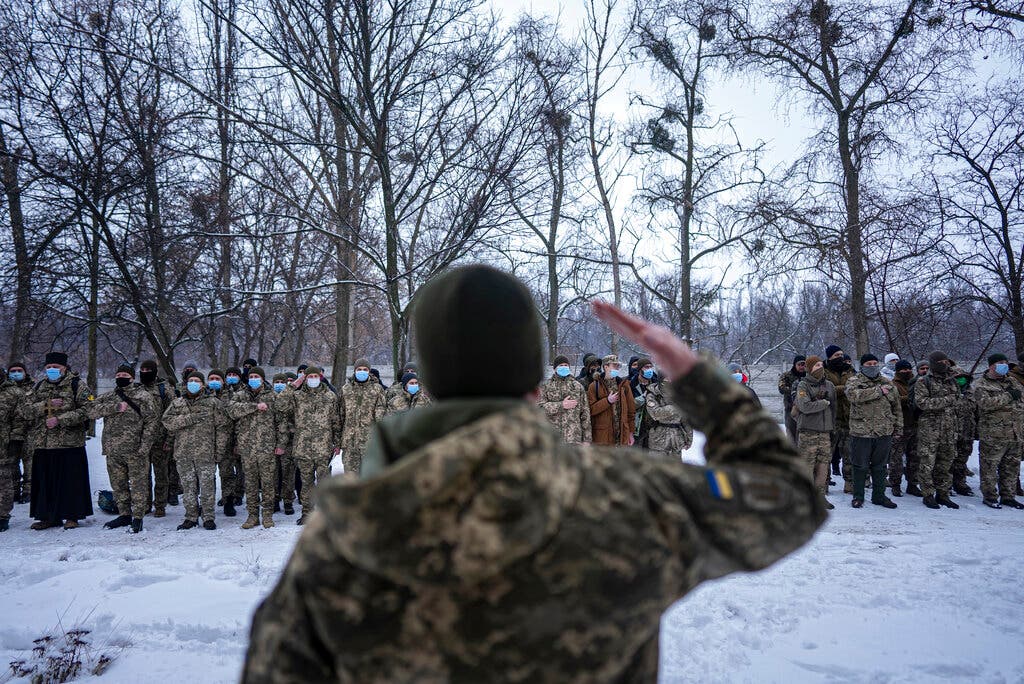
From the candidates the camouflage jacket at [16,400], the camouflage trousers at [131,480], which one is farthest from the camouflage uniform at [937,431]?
the camouflage jacket at [16,400]

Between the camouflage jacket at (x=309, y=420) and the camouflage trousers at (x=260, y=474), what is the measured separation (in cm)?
34

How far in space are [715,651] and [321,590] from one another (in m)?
3.69

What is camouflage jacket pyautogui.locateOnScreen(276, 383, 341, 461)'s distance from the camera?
8.26 m

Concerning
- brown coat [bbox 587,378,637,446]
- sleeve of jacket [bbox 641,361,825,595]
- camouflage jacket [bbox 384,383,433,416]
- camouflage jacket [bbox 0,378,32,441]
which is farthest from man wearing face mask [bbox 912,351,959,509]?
camouflage jacket [bbox 0,378,32,441]

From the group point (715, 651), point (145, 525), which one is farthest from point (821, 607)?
point (145, 525)

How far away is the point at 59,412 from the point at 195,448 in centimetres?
177

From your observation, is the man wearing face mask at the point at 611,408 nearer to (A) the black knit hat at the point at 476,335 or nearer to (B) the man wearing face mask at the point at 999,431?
(B) the man wearing face mask at the point at 999,431

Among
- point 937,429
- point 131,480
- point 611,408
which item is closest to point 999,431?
point 937,429

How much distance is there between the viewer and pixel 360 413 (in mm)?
8797

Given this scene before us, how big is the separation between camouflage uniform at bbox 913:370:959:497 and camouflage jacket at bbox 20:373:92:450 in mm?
11391

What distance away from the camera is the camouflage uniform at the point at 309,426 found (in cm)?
826

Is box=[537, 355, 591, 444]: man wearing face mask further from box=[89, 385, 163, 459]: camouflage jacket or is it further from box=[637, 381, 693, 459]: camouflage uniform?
box=[89, 385, 163, 459]: camouflage jacket

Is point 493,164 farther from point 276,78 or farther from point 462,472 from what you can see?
point 462,472

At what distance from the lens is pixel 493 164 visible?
8062mm
